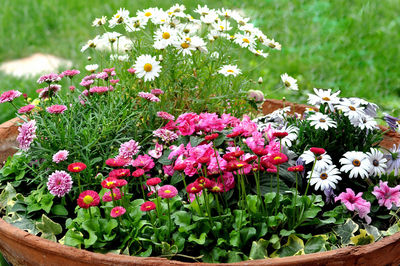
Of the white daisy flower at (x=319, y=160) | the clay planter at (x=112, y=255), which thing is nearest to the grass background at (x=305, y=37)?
the white daisy flower at (x=319, y=160)

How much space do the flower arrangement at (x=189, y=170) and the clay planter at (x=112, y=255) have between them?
0.27 ft

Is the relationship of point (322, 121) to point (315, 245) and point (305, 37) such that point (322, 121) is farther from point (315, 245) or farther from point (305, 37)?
point (305, 37)

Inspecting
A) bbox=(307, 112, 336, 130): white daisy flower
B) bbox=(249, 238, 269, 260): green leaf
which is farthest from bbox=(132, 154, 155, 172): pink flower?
bbox=(307, 112, 336, 130): white daisy flower

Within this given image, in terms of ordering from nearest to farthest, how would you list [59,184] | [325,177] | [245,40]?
[59,184]
[325,177]
[245,40]

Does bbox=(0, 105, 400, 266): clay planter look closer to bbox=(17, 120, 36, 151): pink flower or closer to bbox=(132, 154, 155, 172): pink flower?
bbox=(17, 120, 36, 151): pink flower

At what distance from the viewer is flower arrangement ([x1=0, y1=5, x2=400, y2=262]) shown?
4.67ft

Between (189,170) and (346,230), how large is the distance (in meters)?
0.56

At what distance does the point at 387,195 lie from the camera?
5.22 ft

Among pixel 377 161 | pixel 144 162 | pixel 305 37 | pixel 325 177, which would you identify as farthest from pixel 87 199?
pixel 305 37

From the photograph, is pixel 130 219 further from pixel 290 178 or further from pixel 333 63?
pixel 333 63

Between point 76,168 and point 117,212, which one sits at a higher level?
point 76,168

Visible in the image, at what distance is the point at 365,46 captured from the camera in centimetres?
452

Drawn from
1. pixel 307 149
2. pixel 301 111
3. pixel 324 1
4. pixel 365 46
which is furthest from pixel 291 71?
pixel 307 149

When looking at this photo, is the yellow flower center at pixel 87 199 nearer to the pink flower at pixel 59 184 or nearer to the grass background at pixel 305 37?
the pink flower at pixel 59 184
